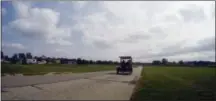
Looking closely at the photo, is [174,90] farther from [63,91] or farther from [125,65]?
[125,65]

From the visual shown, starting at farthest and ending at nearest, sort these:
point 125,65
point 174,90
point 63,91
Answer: point 125,65
point 174,90
point 63,91

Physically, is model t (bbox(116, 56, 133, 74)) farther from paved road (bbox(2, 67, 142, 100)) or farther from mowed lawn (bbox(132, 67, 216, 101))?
paved road (bbox(2, 67, 142, 100))

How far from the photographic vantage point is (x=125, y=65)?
34.9 meters

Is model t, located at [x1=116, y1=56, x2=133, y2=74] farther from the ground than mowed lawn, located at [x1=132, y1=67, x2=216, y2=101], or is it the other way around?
model t, located at [x1=116, y1=56, x2=133, y2=74]

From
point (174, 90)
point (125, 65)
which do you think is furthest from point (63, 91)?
point (125, 65)

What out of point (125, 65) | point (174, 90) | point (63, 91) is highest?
point (125, 65)

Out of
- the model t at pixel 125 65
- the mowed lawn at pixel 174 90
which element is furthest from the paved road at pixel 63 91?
the model t at pixel 125 65

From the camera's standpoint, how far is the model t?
34781 millimetres

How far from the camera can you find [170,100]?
948 cm

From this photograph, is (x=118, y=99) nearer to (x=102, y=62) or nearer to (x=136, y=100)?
(x=136, y=100)

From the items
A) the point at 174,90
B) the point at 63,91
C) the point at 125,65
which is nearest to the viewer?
the point at 63,91

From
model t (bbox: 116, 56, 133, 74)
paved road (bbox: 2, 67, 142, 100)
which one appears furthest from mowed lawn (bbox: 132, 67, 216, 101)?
model t (bbox: 116, 56, 133, 74)

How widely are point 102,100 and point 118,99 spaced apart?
79 cm

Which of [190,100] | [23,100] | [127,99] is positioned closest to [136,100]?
[127,99]
